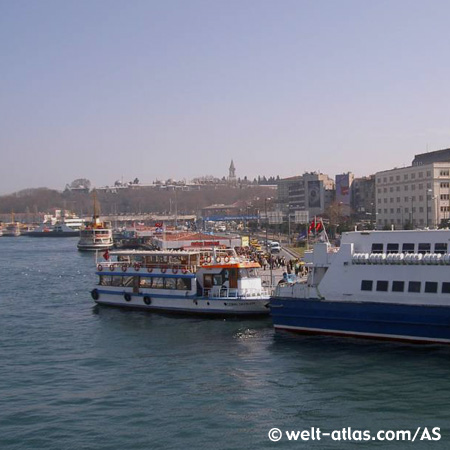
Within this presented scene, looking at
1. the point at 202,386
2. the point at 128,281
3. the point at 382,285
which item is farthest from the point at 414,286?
the point at 128,281

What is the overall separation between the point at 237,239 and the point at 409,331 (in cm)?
3704

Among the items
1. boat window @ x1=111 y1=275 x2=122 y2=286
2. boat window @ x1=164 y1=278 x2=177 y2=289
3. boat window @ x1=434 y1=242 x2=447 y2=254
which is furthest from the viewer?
boat window @ x1=111 y1=275 x2=122 y2=286

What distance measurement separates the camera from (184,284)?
109 feet

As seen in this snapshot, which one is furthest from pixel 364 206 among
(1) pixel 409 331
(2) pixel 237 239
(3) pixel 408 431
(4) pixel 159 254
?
(3) pixel 408 431

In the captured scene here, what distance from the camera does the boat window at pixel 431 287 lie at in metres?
23.7

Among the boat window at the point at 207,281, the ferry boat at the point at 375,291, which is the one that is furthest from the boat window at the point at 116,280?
the ferry boat at the point at 375,291

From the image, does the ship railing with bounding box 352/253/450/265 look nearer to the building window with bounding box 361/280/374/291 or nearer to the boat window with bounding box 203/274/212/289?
the building window with bounding box 361/280/374/291

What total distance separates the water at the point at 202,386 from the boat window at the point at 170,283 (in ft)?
11.8

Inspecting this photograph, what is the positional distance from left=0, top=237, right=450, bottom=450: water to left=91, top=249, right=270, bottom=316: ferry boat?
1288 mm

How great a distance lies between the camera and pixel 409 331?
2381cm

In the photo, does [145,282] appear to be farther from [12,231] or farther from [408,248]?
[12,231]

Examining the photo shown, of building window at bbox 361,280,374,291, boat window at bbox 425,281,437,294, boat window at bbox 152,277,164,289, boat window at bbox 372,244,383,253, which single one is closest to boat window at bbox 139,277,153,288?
boat window at bbox 152,277,164,289

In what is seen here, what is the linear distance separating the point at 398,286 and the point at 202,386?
27.7ft

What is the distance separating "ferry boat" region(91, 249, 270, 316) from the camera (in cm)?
3145
